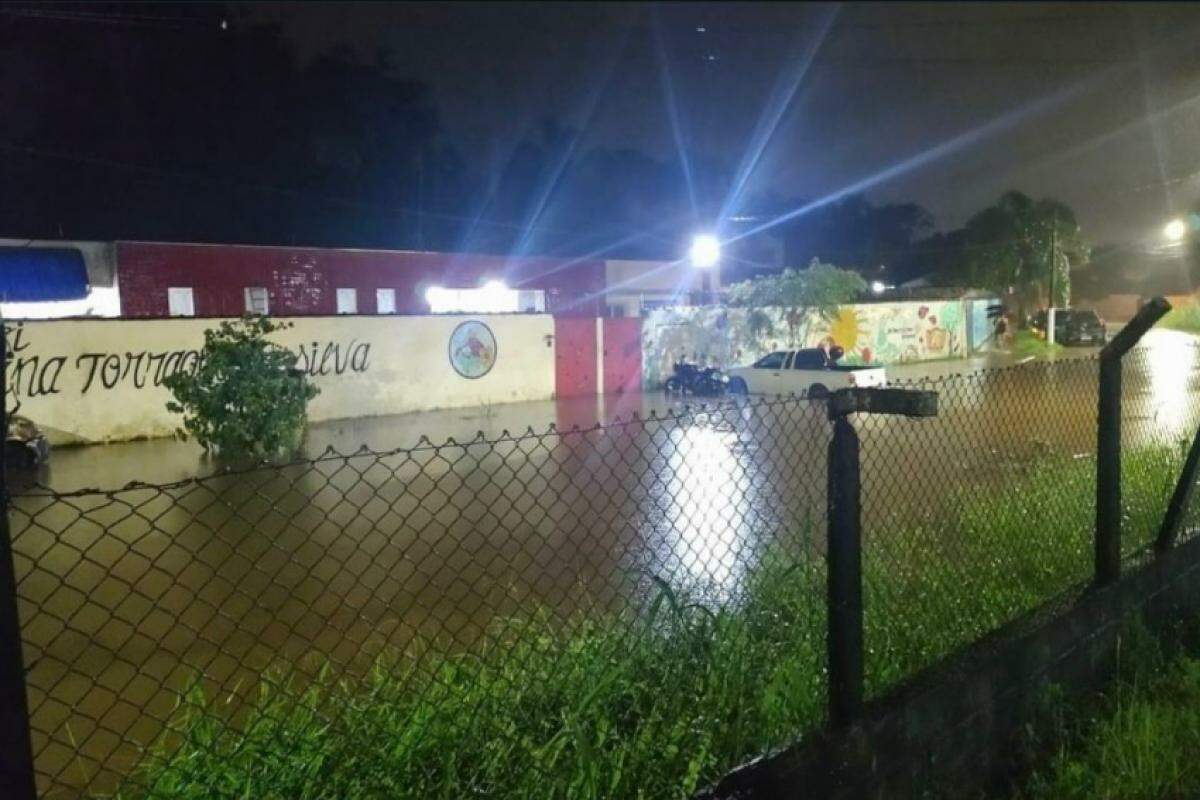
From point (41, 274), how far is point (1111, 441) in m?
22.1

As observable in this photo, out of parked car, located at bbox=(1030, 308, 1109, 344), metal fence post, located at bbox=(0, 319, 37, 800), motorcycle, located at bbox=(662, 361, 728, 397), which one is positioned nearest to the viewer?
metal fence post, located at bbox=(0, 319, 37, 800)

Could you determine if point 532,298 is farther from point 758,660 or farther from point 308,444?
point 758,660

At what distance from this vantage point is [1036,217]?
46000mm

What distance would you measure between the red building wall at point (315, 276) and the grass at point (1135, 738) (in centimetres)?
2053

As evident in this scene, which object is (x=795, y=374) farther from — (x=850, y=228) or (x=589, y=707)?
(x=850, y=228)

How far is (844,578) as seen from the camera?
3.06m

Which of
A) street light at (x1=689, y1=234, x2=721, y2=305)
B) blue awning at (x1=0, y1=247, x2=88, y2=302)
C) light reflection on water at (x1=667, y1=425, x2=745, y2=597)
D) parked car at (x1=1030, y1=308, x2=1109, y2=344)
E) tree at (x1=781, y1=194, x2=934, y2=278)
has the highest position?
tree at (x1=781, y1=194, x2=934, y2=278)

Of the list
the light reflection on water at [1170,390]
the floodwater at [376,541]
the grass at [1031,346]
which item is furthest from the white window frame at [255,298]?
the grass at [1031,346]

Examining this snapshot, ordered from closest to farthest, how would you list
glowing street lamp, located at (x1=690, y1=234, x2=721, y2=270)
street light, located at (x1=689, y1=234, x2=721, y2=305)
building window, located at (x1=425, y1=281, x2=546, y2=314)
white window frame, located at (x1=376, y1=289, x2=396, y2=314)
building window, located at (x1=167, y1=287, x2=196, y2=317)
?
1. building window, located at (x1=167, y1=287, x2=196, y2=317)
2. white window frame, located at (x1=376, y1=289, x2=396, y2=314)
3. building window, located at (x1=425, y1=281, x2=546, y2=314)
4. street light, located at (x1=689, y1=234, x2=721, y2=305)
5. glowing street lamp, located at (x1=690, y1=234, x2=721, y2=270)

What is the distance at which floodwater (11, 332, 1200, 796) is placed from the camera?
4.48m

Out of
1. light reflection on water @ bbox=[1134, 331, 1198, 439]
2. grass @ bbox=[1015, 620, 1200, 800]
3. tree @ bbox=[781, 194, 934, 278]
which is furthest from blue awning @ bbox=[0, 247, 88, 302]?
tree @ bbox=[781, 194, 934, 278]

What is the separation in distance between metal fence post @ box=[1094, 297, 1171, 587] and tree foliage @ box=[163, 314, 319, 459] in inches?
489

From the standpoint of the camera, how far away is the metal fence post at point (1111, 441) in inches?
162

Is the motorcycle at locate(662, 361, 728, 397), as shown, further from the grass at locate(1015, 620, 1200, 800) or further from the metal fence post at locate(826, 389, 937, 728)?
the metal fence post at locate(826, 389, 937, 728)
